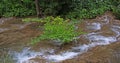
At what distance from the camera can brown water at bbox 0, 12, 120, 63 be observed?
763cm

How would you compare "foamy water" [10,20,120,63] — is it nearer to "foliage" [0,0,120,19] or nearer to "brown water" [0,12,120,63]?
"brown water" [0,12,120,63]

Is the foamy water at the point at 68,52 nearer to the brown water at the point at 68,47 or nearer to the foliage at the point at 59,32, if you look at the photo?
the brown water at the point at 68,47

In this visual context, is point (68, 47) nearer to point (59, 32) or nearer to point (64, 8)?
point (59, 32)

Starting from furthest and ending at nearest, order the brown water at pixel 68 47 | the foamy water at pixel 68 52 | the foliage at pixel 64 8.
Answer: the foliage at pixel 64 8 < the foamy water at pixel 68 52 < the brown water at pixel 68 47

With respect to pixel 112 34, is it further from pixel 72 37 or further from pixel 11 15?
pixel 11 15

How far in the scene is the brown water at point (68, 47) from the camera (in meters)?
7.63

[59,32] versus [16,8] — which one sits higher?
[59,32]

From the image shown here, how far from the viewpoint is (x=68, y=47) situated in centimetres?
855

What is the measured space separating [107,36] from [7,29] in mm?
4254

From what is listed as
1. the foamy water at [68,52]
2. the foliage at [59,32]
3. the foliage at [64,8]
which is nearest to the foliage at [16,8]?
the foliage at [64,8]

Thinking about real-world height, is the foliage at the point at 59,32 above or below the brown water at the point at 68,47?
above

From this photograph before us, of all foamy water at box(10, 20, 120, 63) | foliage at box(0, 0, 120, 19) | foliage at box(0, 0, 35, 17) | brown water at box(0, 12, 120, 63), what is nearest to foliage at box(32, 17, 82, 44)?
brown water at box(0, 12, 120, 63)

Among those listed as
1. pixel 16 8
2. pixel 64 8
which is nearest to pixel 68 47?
pixel 64 8

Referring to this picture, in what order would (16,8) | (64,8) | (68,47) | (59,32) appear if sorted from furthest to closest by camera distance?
(16,8)
(64,8)
(59,32)
(68,47)
